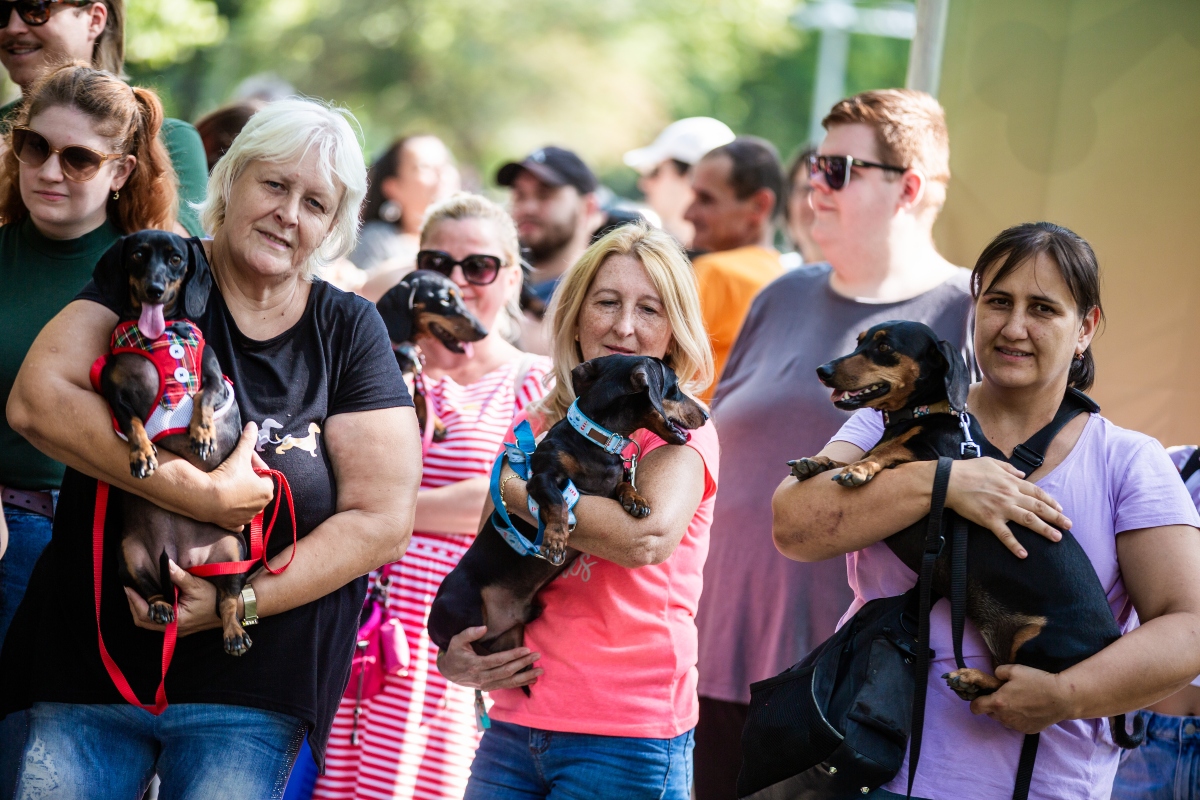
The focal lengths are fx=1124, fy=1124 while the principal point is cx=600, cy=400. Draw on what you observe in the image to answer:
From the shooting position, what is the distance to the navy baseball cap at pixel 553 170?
595 cm

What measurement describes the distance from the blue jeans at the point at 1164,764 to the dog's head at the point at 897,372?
1.27 metres

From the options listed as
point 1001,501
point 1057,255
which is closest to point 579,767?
point 1001,501

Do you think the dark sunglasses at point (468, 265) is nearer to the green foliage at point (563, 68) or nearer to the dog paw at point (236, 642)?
the dog paw at point (236, 642)

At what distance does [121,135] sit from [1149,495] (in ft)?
9.09

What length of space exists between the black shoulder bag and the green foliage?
26.4m

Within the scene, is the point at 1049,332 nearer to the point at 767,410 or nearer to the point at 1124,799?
the point at 767,410

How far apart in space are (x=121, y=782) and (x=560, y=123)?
3190 cm

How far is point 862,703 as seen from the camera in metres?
2.45

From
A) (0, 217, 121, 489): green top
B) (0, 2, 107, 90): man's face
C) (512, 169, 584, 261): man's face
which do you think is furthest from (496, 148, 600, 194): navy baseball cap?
(0, 217, 121, 489): green top

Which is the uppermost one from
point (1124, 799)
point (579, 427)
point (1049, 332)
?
point (1049, 332)

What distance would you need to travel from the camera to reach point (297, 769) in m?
3.47

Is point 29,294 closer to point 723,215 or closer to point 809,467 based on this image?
point 809,467

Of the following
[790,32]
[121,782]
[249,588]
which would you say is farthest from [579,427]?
[790,32]

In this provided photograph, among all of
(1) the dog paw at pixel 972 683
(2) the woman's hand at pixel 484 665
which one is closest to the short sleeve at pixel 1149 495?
(1) the dog paw at pixel 972 683
